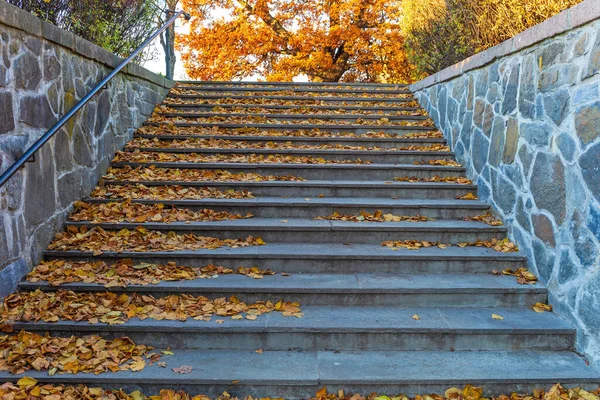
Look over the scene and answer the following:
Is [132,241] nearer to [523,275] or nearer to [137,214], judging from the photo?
[137,214]

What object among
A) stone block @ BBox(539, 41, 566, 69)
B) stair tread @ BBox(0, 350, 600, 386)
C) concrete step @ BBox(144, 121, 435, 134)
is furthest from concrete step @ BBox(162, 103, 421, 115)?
stair tread @ BBox(0, 350, 600, 386)

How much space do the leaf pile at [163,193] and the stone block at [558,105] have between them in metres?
2.82

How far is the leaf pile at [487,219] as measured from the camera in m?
4.28

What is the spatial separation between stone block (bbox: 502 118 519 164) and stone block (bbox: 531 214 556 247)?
652 millimetres

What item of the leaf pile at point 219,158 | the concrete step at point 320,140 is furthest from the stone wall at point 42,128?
the concrete step at point 320,140

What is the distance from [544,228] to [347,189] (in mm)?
2036

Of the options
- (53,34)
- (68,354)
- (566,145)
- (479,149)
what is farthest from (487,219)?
(53,34)

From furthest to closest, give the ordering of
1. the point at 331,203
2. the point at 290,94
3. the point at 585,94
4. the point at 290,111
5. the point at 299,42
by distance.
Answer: the point at 299,42 → the point at 290,94 → the point at 290,111 → the point at 331,203 → the point at 585,94

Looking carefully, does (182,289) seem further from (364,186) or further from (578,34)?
(578,34)

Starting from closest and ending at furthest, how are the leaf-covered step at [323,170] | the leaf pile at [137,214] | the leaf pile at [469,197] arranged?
1. the leaf pile at [137,214]
2. the leaf pile at [469,197]
3. the leaf-covered step at [323,170]

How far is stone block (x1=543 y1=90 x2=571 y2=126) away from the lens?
10.5 ft

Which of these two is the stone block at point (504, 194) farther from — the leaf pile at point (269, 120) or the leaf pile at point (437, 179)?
the leaf pile at point (269, 120)

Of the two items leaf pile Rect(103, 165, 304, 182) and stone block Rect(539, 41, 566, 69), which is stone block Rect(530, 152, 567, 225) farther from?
leaf pile Rect(103, 165, 304, 182)

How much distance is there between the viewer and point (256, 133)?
6.29 m
